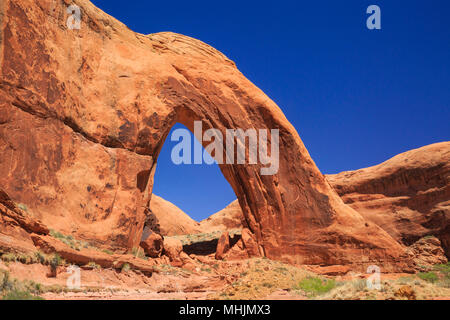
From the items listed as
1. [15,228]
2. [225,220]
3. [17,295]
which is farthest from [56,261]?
[225,220]

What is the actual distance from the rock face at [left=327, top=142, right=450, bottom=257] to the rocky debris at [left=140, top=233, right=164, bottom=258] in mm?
22451

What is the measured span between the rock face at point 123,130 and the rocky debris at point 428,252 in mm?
9956

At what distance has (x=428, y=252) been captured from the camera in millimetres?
26875

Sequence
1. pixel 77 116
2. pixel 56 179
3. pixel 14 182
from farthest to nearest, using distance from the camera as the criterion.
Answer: pixel 77 116, pixel 56 179, pixel 14 182

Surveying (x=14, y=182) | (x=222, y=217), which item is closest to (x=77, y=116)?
(x=14, y=182)

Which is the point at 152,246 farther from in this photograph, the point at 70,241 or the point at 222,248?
the point at 70,241

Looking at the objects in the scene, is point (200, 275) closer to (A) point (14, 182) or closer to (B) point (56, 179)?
(B) point (56, 179)

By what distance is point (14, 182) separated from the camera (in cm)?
1109

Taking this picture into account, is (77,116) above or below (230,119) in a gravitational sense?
below

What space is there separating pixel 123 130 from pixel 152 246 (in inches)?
217

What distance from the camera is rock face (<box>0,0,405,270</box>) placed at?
11.8 metres

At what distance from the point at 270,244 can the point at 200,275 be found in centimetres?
488

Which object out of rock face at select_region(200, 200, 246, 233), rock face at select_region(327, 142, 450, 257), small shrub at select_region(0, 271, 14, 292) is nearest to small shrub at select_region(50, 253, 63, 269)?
small shrub at select_region(0, 271, 14, 292)

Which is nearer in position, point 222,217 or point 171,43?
point 171,43
